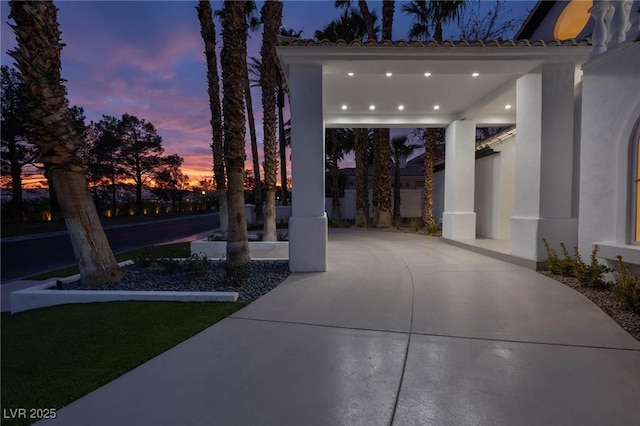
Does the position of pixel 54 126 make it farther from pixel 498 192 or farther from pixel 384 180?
pixel 384 180

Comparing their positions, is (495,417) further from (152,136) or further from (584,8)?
(152,136)

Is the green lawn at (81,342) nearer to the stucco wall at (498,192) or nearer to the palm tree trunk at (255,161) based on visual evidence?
the stucco wall at (498,192)

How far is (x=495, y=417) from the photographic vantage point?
229 cm

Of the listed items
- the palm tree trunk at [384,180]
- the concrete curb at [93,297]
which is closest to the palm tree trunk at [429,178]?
the palm tree trunk at [384,180]

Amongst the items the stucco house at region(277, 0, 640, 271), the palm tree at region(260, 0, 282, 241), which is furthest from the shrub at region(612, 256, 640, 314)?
the palm tree at region(260, 0, 282, 241)

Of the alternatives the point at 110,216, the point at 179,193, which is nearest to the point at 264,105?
the point at 110,216

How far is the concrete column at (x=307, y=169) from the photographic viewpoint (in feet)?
22.0

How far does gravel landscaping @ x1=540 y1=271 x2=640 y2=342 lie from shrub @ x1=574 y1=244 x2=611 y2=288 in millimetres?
106

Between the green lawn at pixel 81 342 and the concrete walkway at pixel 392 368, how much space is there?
0.76ft

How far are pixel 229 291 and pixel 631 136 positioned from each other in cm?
694

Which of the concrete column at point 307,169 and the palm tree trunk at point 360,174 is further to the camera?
the palm tree trunk at point 360,174

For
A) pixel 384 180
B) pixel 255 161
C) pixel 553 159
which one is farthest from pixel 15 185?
pixel 553 159

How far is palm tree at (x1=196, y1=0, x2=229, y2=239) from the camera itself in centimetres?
1066

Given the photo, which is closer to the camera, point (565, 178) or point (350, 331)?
point (350, 331)
